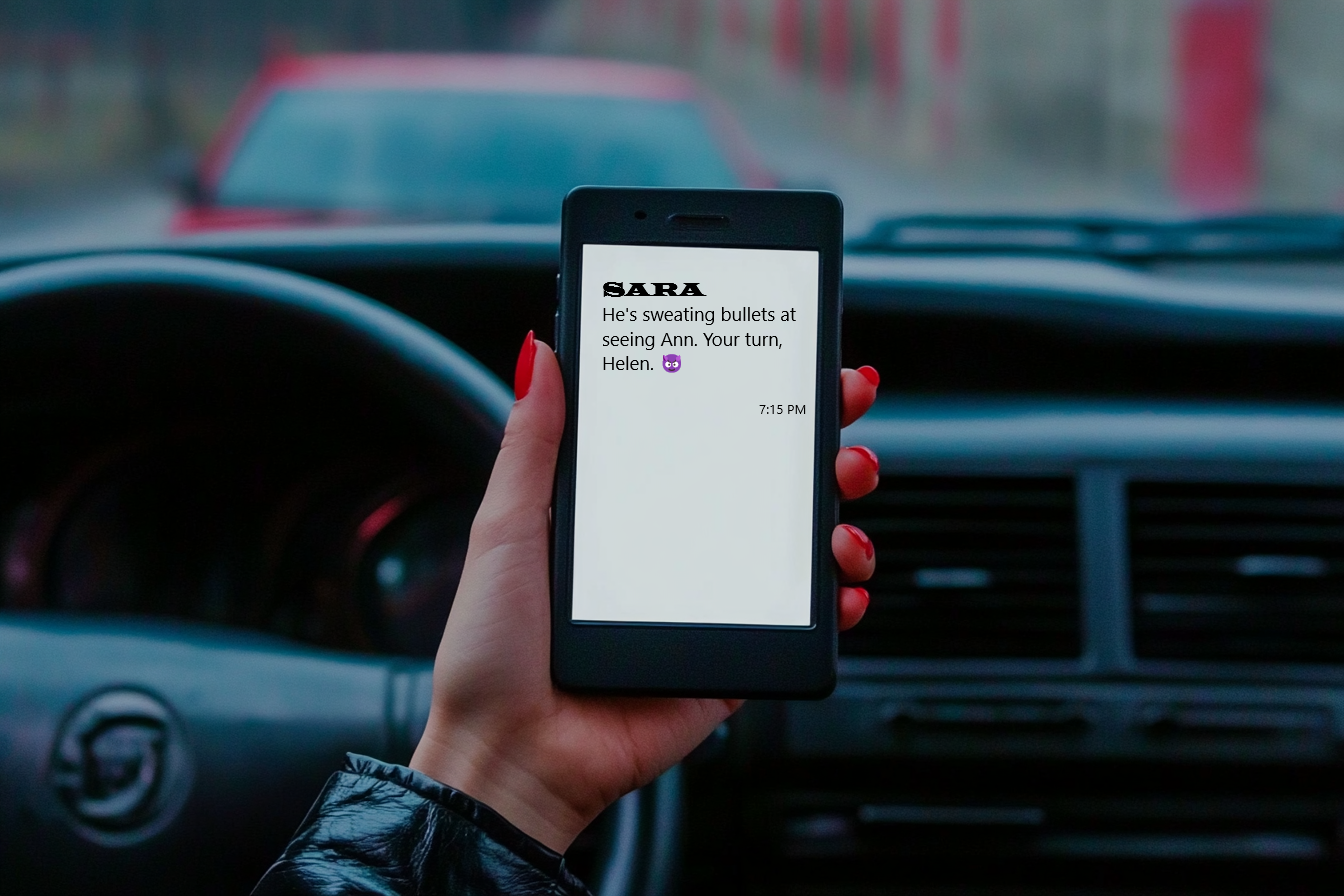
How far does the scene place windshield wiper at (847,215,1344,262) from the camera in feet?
8.61

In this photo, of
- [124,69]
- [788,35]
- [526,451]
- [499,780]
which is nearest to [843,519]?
[526,451]

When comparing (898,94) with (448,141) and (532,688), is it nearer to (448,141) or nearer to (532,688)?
(448,141)

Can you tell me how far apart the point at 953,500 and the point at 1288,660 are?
19.6 inches

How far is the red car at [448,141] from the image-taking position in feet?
13.4

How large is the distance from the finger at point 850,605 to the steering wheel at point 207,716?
0.26m

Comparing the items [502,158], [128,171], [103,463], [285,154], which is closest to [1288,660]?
[103,463]

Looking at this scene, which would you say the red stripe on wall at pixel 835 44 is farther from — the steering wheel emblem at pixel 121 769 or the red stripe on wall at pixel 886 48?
the steering wheel emblem at pixel 121 769

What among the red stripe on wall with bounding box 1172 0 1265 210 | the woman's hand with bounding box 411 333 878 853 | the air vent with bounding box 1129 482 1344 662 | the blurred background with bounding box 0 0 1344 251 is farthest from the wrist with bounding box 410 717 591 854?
the red stripe on wall with bounding box 1172 0 1265 210

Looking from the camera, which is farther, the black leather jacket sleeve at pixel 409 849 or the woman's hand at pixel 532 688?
the woman's hand at pixel 532 688

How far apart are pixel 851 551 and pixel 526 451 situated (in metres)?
0.33

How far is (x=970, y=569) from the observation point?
207 centimetres

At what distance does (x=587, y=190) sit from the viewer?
5.04ft

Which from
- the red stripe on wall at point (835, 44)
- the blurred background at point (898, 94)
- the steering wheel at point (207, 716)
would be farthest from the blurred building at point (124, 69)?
the steering wheel at point (207, 716)

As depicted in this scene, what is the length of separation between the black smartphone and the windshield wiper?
1.05m
